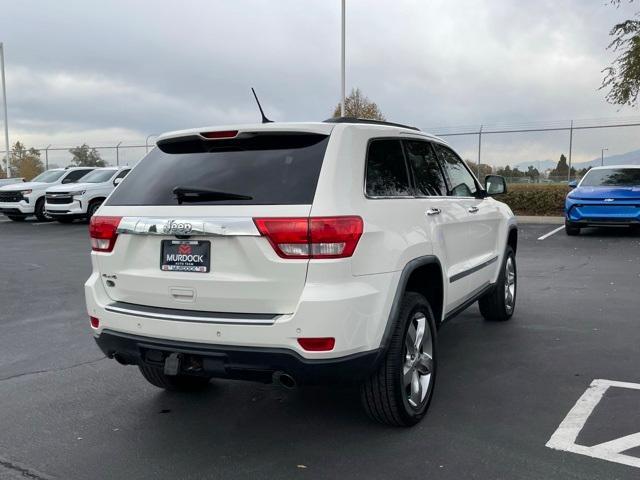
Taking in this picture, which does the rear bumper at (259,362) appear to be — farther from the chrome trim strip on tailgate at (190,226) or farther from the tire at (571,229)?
the tire at (571,229)

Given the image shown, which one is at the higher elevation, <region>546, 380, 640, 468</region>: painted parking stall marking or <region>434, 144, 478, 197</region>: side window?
<region>434, 144, 478, 197</region>: side window

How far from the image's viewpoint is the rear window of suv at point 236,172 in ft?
10.6

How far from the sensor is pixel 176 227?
328cm

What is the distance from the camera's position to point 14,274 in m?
9.93

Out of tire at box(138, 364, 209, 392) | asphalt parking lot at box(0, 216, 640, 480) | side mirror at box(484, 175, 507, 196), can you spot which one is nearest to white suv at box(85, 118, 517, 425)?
asphalt parking lot at box(0, 216, 640, 480)

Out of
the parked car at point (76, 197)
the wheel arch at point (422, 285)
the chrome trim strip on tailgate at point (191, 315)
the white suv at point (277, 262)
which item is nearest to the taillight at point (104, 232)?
the white suv at point (277, 262)

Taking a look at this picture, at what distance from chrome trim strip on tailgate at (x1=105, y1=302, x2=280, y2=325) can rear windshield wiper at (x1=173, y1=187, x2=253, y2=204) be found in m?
0.61

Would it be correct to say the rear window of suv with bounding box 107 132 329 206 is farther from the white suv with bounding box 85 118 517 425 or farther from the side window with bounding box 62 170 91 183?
the side window with bounding box 62 170 91 183

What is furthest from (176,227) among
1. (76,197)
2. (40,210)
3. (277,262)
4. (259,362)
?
(40,210)

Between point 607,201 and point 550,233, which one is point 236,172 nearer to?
point 607,201

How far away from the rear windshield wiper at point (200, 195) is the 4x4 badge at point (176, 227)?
155mm

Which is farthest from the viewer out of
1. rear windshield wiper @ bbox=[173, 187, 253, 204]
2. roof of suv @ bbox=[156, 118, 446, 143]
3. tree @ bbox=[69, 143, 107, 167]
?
tree @ bbox=[69, 143, 107, 167]

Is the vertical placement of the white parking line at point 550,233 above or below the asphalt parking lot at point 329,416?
above

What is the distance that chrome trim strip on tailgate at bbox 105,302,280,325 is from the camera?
3.12 meters
